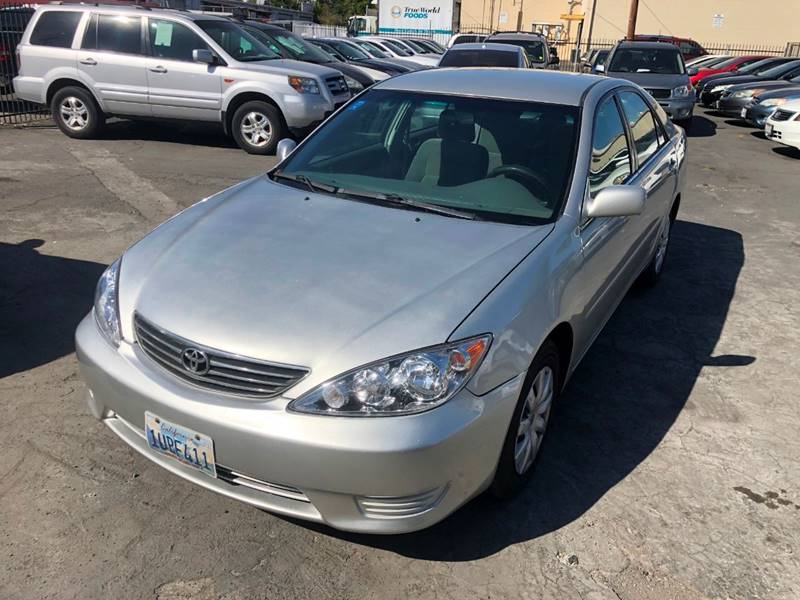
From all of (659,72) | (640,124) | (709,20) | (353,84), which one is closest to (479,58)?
(353,84)

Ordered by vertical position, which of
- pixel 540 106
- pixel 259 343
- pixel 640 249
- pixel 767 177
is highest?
pixel 540 106

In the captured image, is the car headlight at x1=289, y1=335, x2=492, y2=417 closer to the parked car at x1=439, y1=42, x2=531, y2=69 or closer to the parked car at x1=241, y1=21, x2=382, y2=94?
the parked car at x1=241, y1=21, x2=382, y2=94

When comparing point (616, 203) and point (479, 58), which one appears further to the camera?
point (479, 58)

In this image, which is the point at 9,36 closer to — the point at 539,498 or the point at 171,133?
the point at 171,133

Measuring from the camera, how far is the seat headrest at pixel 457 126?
3.70 metres

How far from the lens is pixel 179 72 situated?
994cm

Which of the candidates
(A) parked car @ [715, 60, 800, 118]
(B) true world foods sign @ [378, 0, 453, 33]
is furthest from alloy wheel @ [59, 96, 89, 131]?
(B) true world foods sign @ [378, 0, 453, 33]

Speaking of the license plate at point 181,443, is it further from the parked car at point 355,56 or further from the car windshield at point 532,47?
the car windshield at point 532,47

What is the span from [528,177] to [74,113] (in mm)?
9261

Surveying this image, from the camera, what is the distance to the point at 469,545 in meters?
2.73

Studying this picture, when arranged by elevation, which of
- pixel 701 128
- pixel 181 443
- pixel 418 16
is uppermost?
pixel 418 16

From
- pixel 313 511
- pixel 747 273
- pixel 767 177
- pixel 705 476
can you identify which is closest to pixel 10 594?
pixel 313 511

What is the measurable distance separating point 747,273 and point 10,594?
5.80 meters

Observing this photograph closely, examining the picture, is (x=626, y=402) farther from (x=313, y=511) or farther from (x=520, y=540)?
(x=313, y=511)
